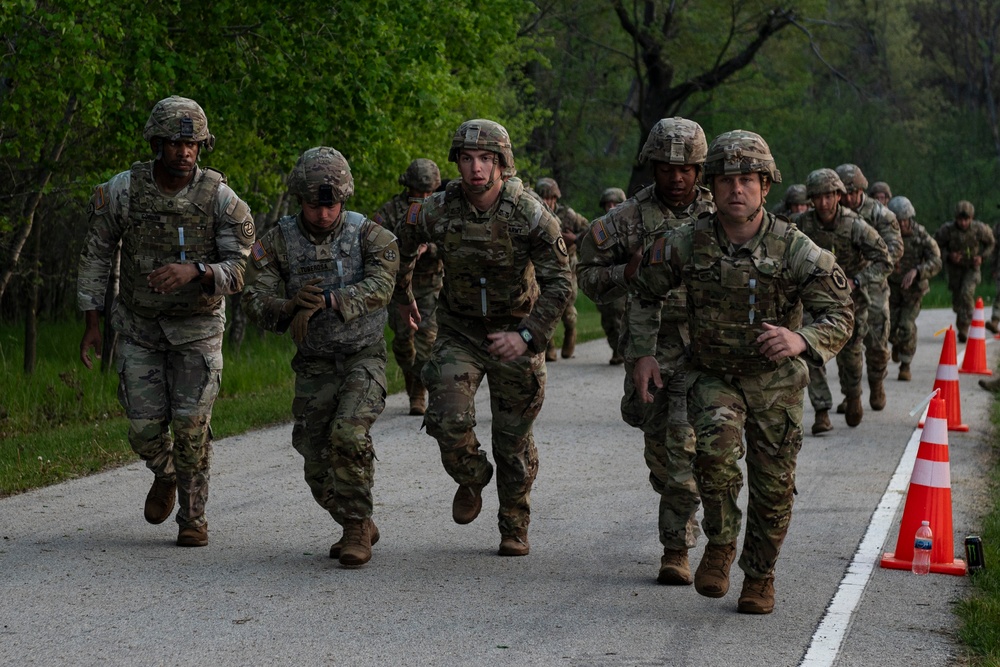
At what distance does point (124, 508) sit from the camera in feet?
27.8

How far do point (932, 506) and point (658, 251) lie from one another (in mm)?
2084

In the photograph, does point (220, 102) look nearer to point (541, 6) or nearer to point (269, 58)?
point (269, 58)

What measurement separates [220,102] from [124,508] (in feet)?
19.7

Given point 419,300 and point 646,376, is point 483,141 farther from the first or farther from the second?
point 419,300

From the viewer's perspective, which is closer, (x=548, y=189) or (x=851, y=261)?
(x=851, y=261)

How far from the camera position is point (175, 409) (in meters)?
7.48

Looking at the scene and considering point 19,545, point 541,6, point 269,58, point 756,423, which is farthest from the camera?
point 541,6

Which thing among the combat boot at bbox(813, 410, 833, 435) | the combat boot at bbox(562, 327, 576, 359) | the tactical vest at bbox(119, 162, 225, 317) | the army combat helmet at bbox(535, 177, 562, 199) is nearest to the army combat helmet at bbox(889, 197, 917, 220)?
the army combat helmet at bbox(535, 177, 562, 199)

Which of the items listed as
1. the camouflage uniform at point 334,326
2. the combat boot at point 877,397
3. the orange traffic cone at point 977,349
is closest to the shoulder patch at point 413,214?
the camouflage uniform at point 334,326

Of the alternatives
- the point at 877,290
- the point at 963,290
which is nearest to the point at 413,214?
the point at 877,290

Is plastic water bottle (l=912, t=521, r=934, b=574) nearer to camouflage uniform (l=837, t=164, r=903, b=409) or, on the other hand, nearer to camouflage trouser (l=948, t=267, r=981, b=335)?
camouflage uniform (l=837, t=164, r=903, b=409)

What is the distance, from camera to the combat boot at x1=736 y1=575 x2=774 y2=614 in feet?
20.4

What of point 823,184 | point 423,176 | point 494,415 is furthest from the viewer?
point 423,176

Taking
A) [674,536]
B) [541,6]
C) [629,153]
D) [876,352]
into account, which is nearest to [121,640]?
[674,536]
